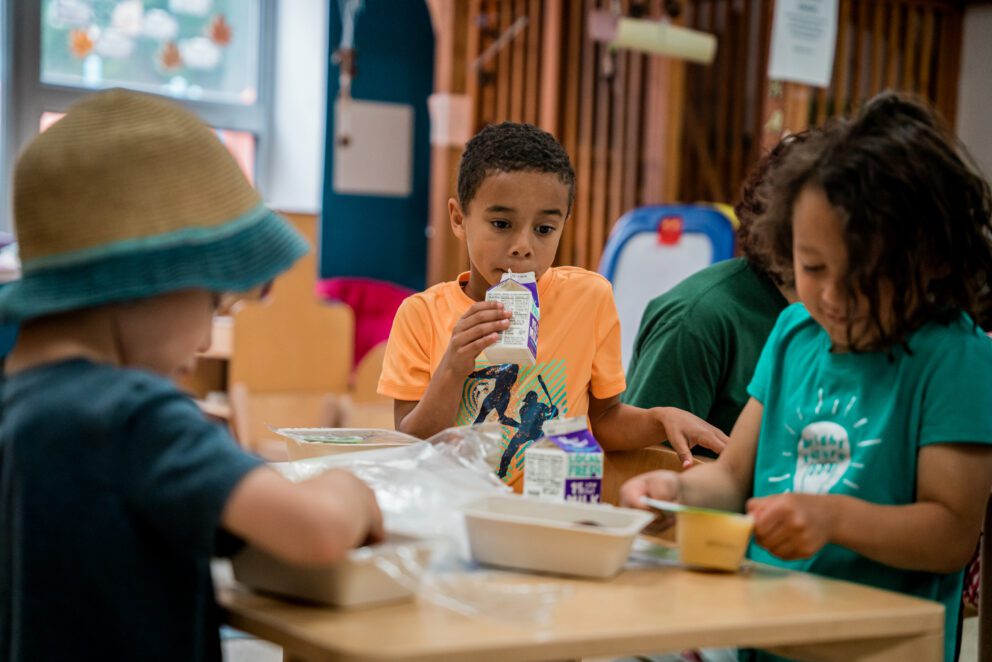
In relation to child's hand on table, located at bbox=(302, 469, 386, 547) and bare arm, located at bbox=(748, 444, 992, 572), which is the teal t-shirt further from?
child's hand on table, located at bbox=(302, 469, 386, 547)

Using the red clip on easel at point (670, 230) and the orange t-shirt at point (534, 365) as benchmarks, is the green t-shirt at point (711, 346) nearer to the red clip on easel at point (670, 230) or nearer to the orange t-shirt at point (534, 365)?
the orange t-shirt at point (534, 365)

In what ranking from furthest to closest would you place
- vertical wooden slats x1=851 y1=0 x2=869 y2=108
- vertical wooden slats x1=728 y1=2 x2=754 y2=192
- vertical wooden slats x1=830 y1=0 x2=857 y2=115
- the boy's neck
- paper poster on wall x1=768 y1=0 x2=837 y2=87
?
1. vertical wooden slats x1=728 y1=2 x2=754 y2=192
2. vertical wooden slats x1=851 y1=0 x2=869 y2=108
3. vertical wooden slats x1=830 y1=0 x2=857 y2=115
4. paper poster on wall x1=768 y1=0 x2=837 y2=87
5. the boy's neck

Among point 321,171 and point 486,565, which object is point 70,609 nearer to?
point 486,565

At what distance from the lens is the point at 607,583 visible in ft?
3.39

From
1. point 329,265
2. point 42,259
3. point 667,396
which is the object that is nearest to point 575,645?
point 42,259

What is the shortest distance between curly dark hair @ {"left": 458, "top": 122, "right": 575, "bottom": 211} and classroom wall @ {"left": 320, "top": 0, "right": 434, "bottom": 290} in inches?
181

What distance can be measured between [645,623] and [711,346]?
0.98m

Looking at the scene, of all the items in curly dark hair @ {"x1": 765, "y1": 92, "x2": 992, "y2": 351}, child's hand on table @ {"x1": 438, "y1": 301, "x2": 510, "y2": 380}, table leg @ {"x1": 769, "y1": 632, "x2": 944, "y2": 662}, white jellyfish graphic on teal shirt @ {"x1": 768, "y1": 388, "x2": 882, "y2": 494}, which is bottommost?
table leg @ {"x1": 769, "y1": 632, "x2": 944, "y2": 662}

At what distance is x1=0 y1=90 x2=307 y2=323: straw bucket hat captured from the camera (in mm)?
929

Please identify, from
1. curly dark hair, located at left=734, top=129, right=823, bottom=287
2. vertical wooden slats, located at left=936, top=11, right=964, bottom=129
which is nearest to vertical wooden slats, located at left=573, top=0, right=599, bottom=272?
vertical wooden slats, located at left=936, top=11, right=964, bottom=129

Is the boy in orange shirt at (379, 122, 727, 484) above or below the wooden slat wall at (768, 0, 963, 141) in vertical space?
below

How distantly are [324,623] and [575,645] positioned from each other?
20 cm

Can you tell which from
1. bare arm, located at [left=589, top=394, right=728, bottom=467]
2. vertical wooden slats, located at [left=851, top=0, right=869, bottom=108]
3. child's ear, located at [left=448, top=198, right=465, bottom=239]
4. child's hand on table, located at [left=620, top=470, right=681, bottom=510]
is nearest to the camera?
child's hand on table, located at [left=620, top=470, right=681, bottom=510]

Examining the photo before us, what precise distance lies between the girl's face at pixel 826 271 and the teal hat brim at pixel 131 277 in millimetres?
591
